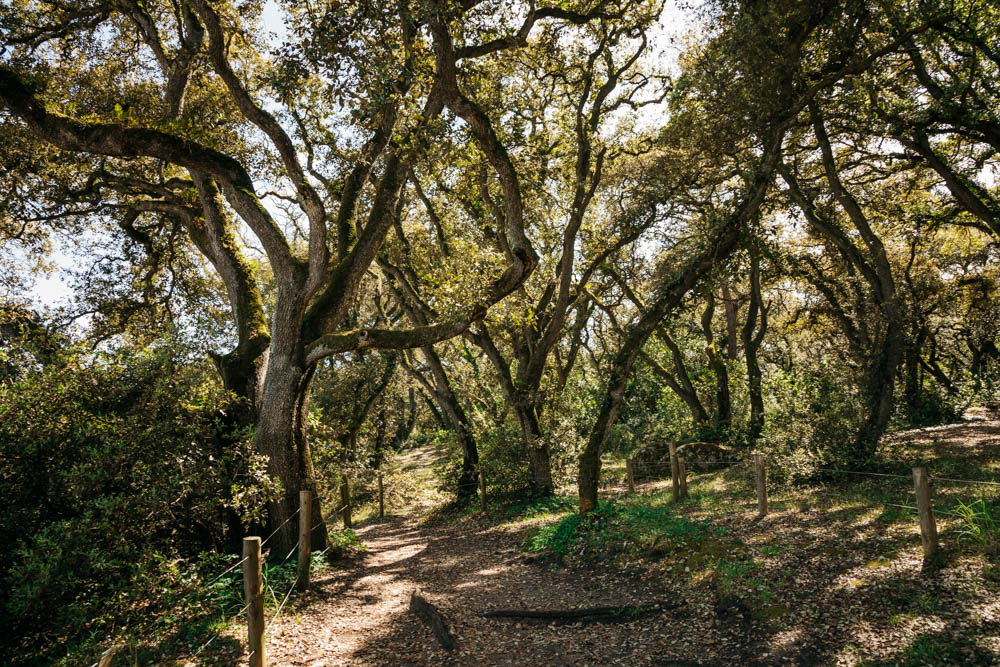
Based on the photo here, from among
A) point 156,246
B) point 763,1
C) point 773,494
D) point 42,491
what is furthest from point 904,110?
point 156,246

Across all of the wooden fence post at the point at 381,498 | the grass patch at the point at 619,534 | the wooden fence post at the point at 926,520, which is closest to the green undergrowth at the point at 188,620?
the grass patch at the point at 619,534

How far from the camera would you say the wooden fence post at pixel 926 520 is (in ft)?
18.4

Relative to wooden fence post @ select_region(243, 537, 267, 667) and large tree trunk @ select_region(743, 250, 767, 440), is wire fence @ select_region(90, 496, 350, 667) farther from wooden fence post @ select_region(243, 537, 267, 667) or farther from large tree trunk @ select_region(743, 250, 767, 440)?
large tree trunk @ select_region(743, 250, 767, 440)

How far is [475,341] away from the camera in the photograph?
14.3m

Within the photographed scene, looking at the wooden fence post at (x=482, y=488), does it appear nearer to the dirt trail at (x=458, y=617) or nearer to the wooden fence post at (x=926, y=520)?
the dirt trail at (x=458, y=617)

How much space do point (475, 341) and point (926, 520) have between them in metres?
10.4

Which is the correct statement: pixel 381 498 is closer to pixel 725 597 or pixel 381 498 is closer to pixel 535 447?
pixel 535 447

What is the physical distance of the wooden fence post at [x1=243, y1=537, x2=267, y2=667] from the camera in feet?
14.6

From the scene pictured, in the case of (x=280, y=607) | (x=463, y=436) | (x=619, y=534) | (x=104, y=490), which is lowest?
(x=619, y=534)

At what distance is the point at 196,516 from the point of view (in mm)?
6340

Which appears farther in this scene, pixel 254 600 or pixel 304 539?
pixel 304 539

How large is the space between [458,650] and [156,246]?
12205mm

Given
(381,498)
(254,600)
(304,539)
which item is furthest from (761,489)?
(381,498)

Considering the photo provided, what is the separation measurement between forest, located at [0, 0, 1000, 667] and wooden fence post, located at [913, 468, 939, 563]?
37 mm
